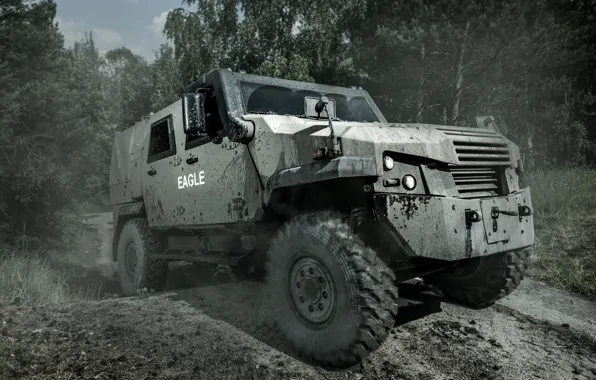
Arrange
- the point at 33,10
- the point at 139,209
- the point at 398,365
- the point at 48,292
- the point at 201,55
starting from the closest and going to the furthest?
1. the point at 398,365
2. the point at 139,209
3. the point at 48,292
4. the point at 201,55
5. the point at 33,10

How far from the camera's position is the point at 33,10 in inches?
624

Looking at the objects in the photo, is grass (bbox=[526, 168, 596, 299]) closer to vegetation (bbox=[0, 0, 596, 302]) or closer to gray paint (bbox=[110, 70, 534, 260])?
vegetation (bbox=[0, 0, 596, 302])

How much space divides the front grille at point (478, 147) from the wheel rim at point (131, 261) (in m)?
4.46

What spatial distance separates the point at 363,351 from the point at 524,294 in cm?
267

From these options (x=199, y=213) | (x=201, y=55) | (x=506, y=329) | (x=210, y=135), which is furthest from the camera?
(x=201, y=55)

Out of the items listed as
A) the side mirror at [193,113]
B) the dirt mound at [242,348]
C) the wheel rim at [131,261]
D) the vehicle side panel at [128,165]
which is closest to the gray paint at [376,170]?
the side mirror at [193,113]

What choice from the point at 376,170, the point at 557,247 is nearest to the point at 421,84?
the point at 557,247

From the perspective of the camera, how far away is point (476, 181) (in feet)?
11.3

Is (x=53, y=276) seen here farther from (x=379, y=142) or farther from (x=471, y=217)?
(x=471, y=217)

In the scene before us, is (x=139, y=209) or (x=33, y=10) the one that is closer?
(x=139, y=209)

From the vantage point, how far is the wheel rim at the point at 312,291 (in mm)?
3032

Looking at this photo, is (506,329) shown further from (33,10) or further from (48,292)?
(33,10)

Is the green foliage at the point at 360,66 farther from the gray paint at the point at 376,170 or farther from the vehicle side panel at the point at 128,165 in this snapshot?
the gray paint at the point at 376,170

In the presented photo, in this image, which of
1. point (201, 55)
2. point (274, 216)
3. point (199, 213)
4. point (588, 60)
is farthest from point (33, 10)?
point (588, 60)
